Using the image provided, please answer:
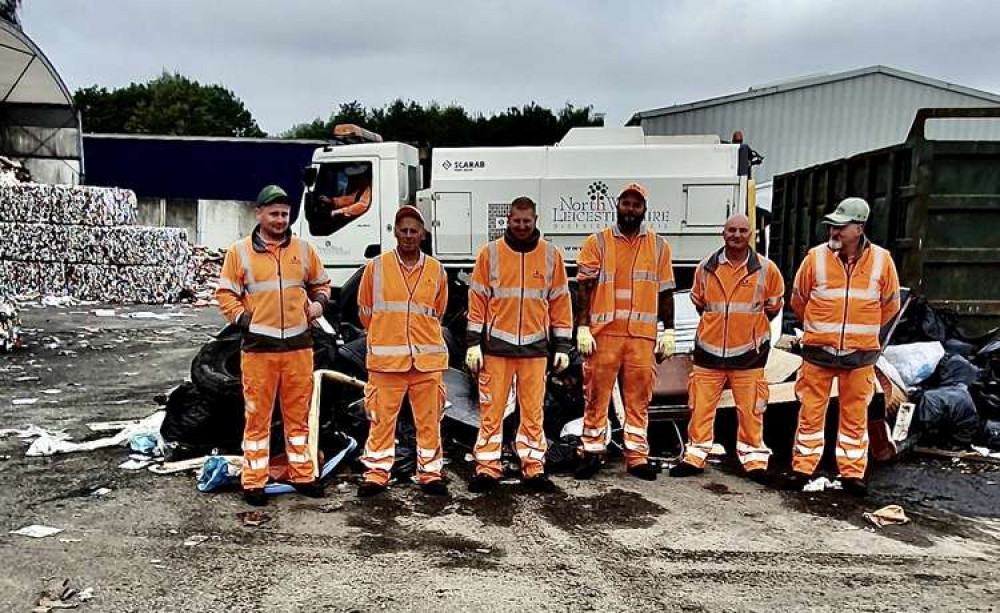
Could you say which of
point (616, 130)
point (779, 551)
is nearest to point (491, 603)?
point (779, 551)

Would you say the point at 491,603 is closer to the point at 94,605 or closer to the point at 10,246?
the point at 94,605

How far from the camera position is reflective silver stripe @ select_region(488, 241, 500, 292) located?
5.32m

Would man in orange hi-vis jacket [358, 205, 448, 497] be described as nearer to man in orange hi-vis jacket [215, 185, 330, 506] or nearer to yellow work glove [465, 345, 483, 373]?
yellow work glove [465, 345, 483, 373]

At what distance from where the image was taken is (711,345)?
5.54 meters

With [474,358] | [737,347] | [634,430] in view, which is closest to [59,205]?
[474,358]

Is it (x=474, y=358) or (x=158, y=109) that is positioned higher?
(x=158, y=109)

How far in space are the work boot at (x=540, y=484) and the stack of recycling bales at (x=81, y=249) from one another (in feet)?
45.3

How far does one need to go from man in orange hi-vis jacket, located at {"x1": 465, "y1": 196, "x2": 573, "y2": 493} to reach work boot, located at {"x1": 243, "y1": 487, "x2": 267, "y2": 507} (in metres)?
1.24

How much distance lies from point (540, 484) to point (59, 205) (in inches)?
584

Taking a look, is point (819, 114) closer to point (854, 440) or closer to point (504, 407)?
point (854, 440)

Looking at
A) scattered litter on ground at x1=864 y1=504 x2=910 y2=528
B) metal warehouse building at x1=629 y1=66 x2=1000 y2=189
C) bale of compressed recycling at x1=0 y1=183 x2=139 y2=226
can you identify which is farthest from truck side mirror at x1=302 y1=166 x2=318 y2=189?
metal warehouse building at x1=629 y1=66 x2=1000 y2=189

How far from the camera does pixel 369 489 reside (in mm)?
5051

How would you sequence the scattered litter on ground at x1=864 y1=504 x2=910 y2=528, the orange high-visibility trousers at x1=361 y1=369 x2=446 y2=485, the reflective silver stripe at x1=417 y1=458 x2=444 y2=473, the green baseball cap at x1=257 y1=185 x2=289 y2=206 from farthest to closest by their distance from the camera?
the reflective silver stripe at x1=417 y1=458 x2=444 y2=473 → the orange high-visibility trousers at x1=361 y1=369 x2=446 y2=485 → the green baseball cap at x1=257 y1=185 x2=289 y2=206 → the scattered litter on ground at x1=864 y1=504 x2=910 y2=528

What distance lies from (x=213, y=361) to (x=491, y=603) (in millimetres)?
3316
